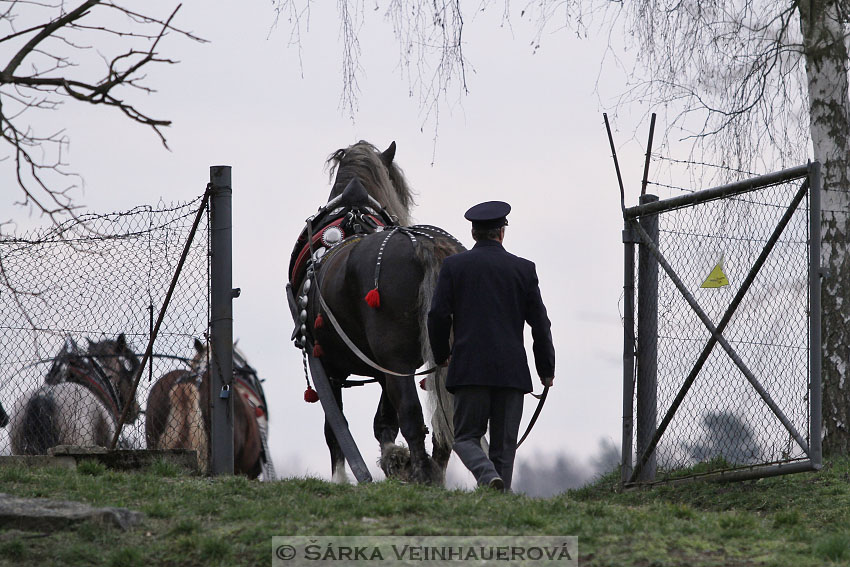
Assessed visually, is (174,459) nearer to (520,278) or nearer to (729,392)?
(520,278)

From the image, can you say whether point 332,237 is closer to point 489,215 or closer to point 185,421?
point 185,421

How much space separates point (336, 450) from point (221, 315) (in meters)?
1.39

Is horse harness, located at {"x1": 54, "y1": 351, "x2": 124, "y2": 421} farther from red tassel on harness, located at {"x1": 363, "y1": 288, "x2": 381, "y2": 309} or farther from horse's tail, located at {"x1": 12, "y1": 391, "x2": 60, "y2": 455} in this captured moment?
red tassel on harness, located at {"x1": 363, "y1": 288, "x2": 381, "y2": 309}

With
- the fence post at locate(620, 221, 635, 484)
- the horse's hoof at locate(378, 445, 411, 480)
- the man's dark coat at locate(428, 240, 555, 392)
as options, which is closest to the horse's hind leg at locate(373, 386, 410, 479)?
the horse's hoof at locate(378, 445, 411, 480)

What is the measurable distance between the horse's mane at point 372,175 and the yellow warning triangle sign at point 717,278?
301 cm

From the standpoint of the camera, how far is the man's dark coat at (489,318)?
6.71 meters

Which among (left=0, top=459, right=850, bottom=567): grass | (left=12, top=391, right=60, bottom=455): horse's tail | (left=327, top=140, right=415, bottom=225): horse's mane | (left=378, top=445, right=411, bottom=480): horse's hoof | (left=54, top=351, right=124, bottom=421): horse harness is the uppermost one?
(left=327, top=140, right=415, bottom=225): horse's mane

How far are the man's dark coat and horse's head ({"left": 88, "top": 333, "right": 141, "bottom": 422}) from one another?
2589 millimetres

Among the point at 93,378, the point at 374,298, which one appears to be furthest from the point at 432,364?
the point at 93,378

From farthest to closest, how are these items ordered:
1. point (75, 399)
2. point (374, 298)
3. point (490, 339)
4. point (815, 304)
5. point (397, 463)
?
point (75, 399), point (397, 463), point (374, 298), point (815, 304), point (490, 339)

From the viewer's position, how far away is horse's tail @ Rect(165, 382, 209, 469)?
28.2 feet

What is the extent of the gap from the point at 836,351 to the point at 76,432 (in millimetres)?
5609

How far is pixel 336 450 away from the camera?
29.5 ft

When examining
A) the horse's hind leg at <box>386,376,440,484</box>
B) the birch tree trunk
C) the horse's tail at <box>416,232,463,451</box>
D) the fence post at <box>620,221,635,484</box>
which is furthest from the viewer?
the birch tree trunk
